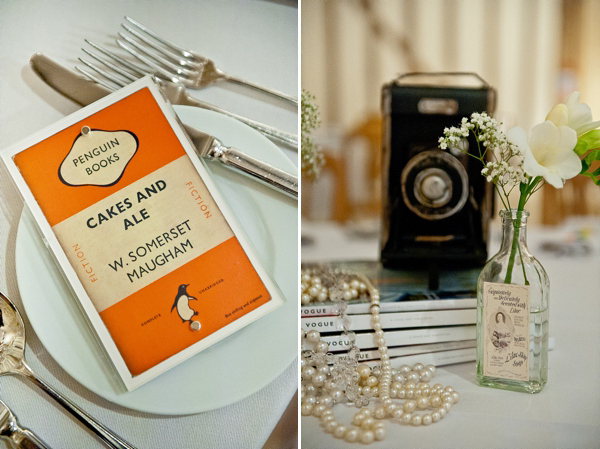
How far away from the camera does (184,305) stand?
0.49m

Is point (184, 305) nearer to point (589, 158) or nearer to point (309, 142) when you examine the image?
point (309, 142)

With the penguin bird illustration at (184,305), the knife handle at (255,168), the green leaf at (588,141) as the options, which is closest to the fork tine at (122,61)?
the knife handle at (255,168)

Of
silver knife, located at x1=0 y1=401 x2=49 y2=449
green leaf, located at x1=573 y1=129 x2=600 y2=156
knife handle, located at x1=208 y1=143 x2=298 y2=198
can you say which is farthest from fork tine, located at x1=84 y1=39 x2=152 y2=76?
green leaf, located at x1=573 y1=129 x2=600 y2=156

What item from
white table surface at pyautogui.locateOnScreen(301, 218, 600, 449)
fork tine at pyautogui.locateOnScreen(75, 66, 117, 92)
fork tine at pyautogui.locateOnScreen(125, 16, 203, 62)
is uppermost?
fork tine at pyautogui.locateOnScreen(125, 16, 203, 62)

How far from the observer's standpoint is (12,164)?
0.48 metres

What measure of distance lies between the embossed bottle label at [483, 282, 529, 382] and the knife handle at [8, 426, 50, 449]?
506mm

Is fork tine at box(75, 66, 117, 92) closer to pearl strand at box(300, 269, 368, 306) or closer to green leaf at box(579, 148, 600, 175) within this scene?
pearl strand at box(300, 269, 368, 306)

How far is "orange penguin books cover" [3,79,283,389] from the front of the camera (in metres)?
0.47

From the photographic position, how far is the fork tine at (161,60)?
498mm

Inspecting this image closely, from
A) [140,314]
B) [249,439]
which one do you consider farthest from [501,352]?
[140,314]

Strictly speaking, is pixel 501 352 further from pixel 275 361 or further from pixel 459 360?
pixel 275 361

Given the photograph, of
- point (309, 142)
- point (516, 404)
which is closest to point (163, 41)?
point (309, 142)

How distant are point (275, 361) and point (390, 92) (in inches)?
15.3

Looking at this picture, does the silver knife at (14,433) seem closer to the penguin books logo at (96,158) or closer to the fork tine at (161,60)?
the penguin books logo at (96,158)
